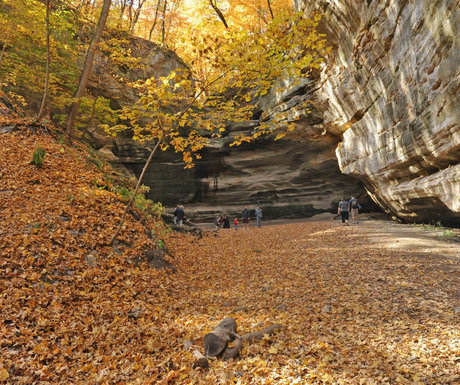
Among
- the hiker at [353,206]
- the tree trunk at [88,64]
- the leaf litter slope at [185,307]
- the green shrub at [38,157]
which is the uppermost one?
the tree trunk at [88,64]

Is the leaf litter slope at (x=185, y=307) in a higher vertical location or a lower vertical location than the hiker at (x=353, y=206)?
lower

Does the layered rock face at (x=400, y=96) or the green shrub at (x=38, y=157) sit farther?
the layered rock face at (x=400, y=96)

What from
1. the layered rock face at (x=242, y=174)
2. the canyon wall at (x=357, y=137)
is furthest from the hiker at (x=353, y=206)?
the layered rock face at (x=242, y=174)

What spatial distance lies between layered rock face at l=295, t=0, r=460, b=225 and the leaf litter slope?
6.33 metres

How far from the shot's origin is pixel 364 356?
11.2 ft

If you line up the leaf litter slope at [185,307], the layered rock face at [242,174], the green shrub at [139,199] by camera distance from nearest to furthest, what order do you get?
the leaf litter slope at [185,307] < the green shrub at [139,199] < the layered rock face at [242,174]

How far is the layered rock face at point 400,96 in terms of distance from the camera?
9453mm

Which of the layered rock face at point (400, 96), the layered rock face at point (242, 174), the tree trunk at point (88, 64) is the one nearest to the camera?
the layered rock face at point (400, 96)

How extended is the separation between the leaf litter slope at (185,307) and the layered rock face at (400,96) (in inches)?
249

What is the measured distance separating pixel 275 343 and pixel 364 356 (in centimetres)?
123

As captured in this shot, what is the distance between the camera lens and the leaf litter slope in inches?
131

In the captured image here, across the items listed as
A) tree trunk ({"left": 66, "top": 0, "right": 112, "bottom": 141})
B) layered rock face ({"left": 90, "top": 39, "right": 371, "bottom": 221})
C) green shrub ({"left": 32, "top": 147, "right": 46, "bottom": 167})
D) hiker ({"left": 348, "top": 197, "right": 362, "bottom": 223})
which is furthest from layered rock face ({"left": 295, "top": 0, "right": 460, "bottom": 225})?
green shrub ({"left": 32, "top": 147, "right": 46, "bottom": 167})

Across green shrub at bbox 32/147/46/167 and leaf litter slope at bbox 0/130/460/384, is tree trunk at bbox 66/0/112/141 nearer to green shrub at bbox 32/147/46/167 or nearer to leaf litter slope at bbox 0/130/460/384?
green shrub at bbox 32/147/46/167

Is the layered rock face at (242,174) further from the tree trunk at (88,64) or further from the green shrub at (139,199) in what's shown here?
the green shrub at (139,199)
